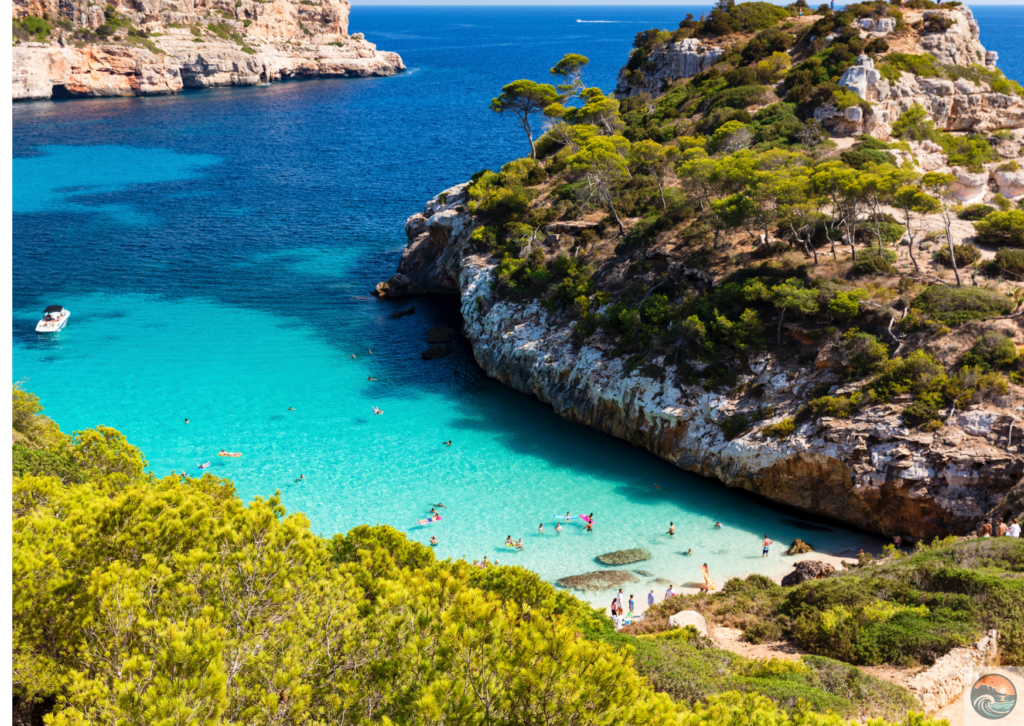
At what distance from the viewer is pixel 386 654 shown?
1209cm

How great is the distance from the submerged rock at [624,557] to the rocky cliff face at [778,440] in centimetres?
598

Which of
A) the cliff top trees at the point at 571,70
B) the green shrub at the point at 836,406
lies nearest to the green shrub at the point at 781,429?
the green shrub at the point at 836,406

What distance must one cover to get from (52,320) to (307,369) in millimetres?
17588

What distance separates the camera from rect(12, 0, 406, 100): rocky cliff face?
127312 millimetres

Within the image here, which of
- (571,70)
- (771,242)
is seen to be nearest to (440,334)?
(771,242)

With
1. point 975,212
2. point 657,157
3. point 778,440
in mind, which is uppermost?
point 657,157

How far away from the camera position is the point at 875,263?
34.2 m

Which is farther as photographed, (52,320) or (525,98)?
(525,98)

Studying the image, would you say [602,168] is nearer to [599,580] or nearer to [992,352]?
[992,352]

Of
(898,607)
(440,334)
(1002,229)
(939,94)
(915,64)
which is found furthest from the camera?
(915,64)

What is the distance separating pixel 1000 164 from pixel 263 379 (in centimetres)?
4689

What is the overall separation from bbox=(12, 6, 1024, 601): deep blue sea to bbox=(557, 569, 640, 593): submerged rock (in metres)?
0.61

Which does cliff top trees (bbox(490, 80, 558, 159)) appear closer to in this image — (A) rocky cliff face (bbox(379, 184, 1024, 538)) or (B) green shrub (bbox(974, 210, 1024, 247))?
(A) rocky cliff face (bbox(379, 184, 1024, 538))

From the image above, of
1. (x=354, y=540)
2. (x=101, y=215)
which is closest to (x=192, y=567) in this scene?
(x=354, y=540)
